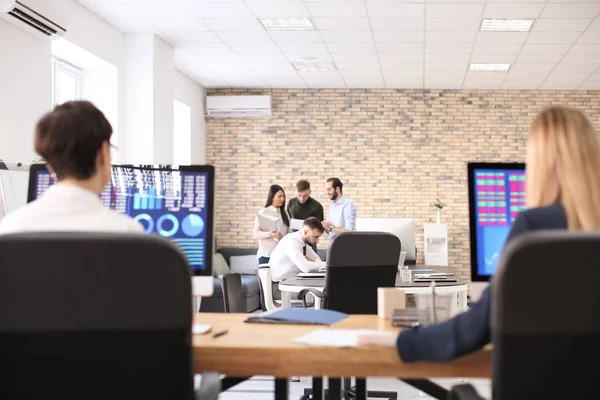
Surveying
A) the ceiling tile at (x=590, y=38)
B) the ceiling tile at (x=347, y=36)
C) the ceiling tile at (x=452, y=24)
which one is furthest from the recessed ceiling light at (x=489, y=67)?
the ceiling tile at (x=347, y=36)

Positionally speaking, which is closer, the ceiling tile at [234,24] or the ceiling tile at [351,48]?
the ceiling tile at [234,24]

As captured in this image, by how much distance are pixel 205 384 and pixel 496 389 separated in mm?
653

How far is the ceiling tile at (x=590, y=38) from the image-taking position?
25.7 feet

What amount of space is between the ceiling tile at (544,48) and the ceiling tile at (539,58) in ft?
0.53

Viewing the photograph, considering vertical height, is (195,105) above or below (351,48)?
below

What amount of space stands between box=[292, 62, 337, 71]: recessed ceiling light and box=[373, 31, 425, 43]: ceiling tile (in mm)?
1440

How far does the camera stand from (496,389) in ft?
4.40

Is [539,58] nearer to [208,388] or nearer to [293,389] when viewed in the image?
[293,389]

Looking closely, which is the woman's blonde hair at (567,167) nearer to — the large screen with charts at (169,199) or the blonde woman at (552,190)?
the blonde woman at (552,190)

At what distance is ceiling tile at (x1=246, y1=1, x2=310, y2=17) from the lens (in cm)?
689

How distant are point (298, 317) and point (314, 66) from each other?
7722mm

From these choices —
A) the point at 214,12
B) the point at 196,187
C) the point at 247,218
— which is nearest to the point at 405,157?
the point at 247,218

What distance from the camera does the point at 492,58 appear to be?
9.01m

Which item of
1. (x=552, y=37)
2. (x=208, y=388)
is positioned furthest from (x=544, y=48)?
(x=208, y=388)
